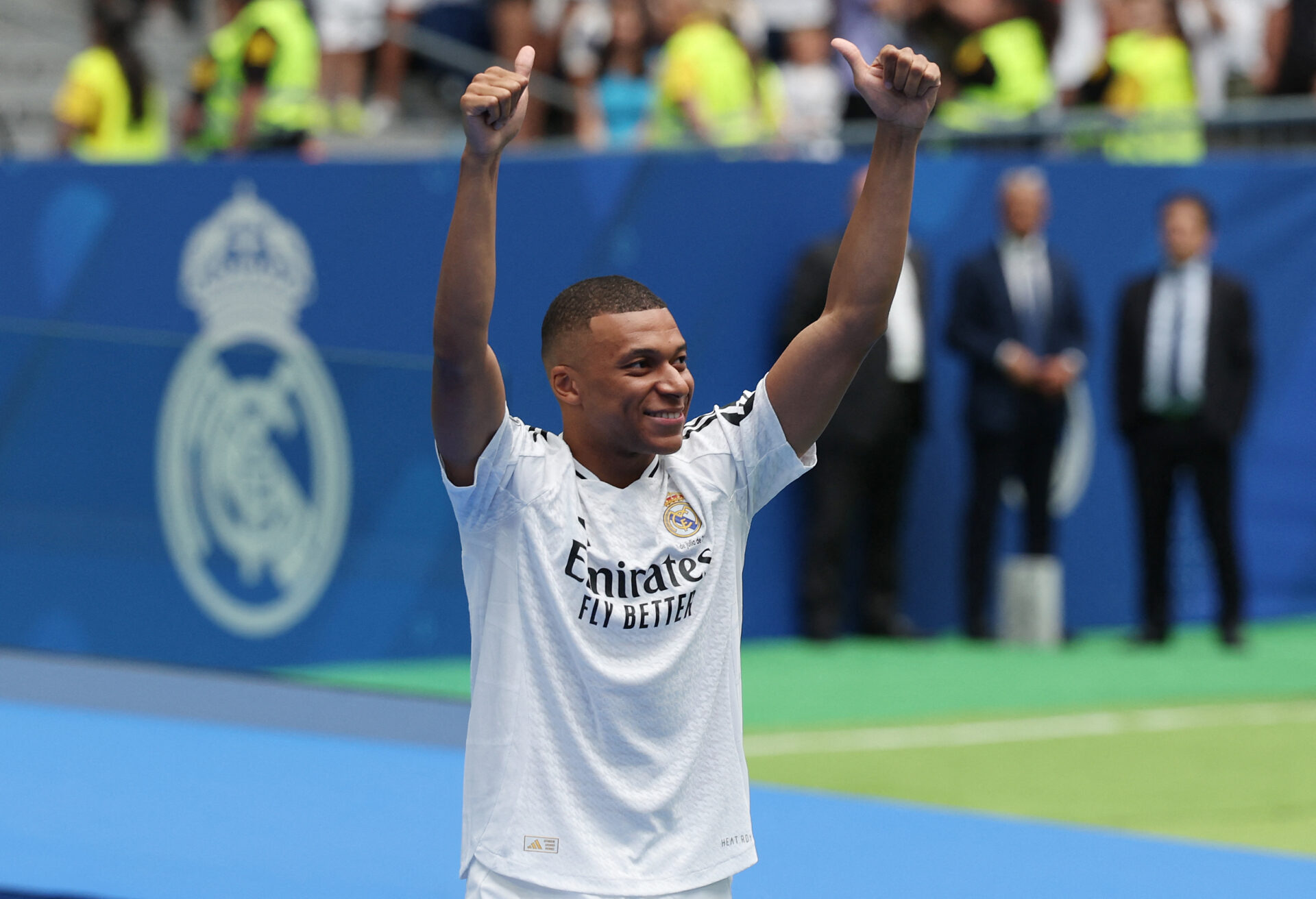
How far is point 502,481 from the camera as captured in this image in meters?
3.55

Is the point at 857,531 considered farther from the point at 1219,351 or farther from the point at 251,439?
the point at 251,439

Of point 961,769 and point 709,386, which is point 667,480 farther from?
point 709,386

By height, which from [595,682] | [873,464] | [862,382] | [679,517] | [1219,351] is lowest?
[595,682]

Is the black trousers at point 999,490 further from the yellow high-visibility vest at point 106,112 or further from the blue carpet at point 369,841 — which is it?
the yellow high-visibility vest at point 106,112

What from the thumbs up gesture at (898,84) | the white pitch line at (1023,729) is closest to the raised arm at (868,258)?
the thumbs up gesture at (898,84)

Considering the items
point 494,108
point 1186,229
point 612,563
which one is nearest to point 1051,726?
point 1186,229

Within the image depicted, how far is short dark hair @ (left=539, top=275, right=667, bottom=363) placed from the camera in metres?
3.61

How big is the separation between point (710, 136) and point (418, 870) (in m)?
6.52

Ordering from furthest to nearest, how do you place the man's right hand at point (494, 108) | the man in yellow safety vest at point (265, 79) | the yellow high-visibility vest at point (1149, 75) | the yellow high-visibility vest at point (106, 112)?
1. the yellow high-visibility vest at point (106, 112)
2. the yellow high-visibility vest at point (1149, 75)
3. the man in yellow safety vest at point (265, 79)
4. the man's right hand at point (494, 108)

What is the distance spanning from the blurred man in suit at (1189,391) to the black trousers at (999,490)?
19.8 inches

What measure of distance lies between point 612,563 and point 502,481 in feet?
0.82

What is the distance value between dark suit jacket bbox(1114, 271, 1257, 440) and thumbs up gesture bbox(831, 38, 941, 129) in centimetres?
726

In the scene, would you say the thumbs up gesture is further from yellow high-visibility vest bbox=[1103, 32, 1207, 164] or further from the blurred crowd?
yellow high-visibility vest bbox=[1103, 32, 1207, 164]

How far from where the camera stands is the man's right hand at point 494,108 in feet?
10.8
